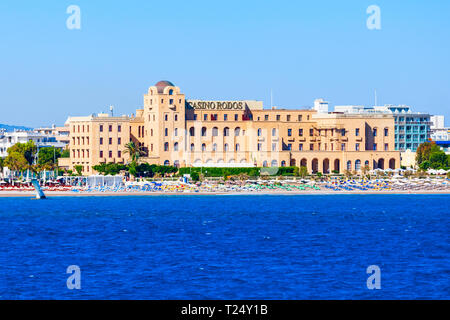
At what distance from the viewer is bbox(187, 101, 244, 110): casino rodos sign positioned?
18500 centimetres

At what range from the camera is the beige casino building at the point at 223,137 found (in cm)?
17650

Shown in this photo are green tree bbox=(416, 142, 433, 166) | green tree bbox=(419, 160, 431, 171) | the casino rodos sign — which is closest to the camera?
the casino rodos sign

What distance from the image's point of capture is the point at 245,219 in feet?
342

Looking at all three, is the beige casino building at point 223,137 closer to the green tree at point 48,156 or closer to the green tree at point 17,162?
the green tree at point 48,156

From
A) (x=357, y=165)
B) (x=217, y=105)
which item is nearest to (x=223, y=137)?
(x=217, y=105)

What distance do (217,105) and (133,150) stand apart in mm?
21791

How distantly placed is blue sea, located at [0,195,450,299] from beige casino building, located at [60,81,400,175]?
174 feet

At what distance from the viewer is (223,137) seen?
17875 centimetres

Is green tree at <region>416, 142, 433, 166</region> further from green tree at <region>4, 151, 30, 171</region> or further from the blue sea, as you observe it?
green tree at <region>4, 151, 30, 171</region>

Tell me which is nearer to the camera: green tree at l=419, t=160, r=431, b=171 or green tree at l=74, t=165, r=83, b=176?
green tree at l=74, t=165, r=83, b=176

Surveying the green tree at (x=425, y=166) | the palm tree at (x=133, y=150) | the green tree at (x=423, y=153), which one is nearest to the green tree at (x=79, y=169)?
the palm tree at (x=133, y=150)

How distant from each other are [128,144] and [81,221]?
75723mm

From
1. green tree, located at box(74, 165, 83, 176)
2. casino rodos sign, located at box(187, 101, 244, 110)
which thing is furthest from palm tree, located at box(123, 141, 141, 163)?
casino rodos sign, located at box(187, 101, 244, 110)

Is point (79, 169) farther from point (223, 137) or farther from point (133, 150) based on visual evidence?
point (223, 137)
